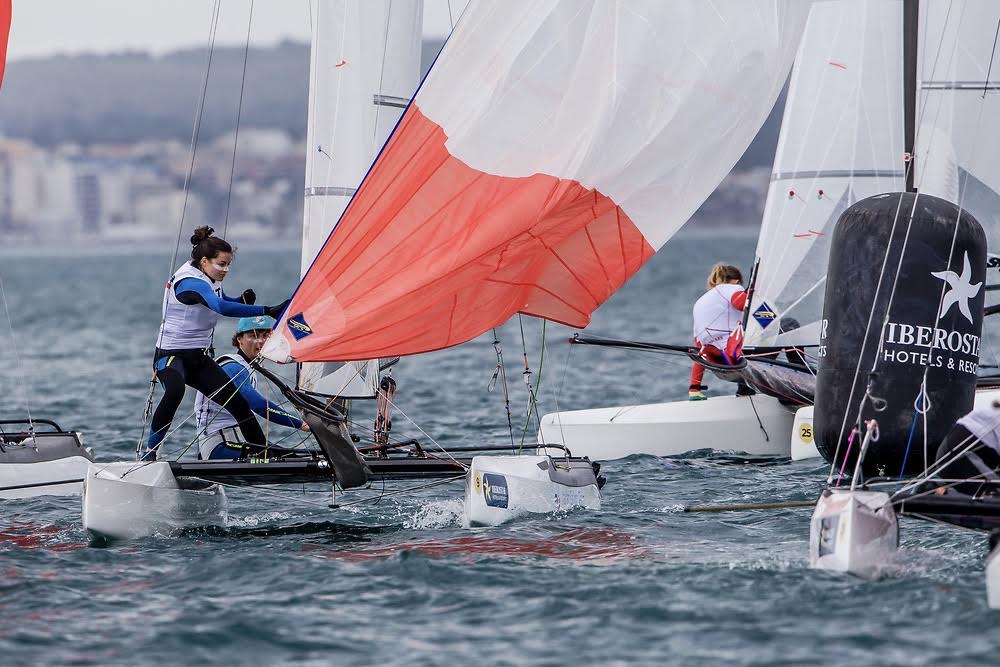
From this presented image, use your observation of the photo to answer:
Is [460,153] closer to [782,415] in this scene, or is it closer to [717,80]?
[717,80]

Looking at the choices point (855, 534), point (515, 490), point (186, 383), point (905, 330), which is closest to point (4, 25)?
point (186, 383)

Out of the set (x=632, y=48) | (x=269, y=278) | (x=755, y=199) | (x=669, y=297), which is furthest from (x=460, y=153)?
(x=755, y=199)

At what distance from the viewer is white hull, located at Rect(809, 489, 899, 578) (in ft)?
19.7

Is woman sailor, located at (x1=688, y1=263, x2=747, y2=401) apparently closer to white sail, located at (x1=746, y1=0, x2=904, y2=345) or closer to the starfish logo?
white sail, located at (x1=746, y1=0, x2=904, y2=345)

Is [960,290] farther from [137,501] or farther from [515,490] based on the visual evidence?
[137,501]

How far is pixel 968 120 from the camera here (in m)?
A: 10.4

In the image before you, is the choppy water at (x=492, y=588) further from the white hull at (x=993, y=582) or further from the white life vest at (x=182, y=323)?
the white life vest at (x=182, y=323)

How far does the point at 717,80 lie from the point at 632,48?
0.46m

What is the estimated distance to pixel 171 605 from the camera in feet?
19.8

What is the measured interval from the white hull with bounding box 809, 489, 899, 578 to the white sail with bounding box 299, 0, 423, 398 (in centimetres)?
304

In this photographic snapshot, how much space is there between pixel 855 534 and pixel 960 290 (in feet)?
5.54

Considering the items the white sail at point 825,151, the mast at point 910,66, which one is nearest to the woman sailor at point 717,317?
the white sail at point 825,151

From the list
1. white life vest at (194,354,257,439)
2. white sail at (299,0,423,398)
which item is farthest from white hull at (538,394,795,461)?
white life vest at (194,354,257,439)

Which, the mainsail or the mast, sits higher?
the mast
